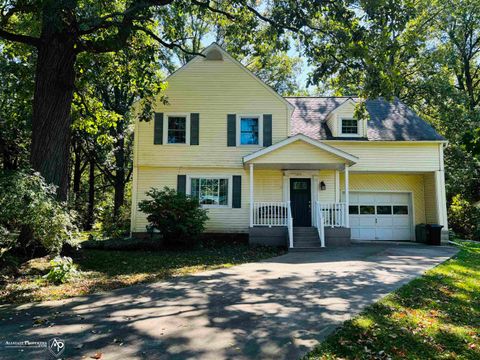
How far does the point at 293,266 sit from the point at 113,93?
1795 cm

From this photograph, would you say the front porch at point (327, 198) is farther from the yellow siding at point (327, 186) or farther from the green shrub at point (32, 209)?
the green shrub at point (32, 209)

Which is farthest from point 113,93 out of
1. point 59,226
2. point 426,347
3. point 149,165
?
point 426,347

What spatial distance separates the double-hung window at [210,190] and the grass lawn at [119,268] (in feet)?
8.19

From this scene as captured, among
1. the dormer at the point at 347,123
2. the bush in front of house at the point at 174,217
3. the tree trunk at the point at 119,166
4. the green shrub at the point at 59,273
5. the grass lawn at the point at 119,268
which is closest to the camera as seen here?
the grass lawn at the point at 119,268

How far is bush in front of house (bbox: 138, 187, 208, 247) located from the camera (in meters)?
12.1

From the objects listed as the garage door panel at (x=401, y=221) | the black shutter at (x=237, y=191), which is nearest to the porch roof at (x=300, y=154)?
the black shutter at (x=237, y=191)

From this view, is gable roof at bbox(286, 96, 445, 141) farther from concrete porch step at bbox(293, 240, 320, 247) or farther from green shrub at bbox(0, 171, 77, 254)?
green shrub at bbox(0, 171, 77, 254)

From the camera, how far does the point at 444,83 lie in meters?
21.6

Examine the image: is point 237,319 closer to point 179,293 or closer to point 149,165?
point 179,293

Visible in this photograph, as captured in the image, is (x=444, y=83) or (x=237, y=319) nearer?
(x=237, y=319)

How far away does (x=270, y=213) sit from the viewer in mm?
14281

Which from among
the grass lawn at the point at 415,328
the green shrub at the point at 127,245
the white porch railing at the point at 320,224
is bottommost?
the grass lawn at the point at 415,328

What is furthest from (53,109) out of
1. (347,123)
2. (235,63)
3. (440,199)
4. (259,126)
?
(440,199)

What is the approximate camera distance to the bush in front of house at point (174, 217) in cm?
1211
